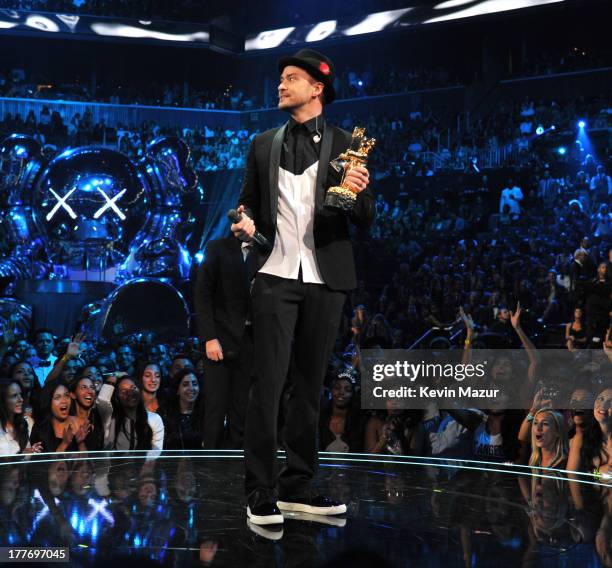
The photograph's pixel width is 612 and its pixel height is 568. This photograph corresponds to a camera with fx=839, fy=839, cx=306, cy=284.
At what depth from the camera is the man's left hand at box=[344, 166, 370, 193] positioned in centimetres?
198

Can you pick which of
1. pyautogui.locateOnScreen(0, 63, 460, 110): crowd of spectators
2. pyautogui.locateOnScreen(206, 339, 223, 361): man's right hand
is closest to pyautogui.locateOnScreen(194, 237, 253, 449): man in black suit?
pyautogui.locateOnScreen(206, 339, 223, 361): man's right hand

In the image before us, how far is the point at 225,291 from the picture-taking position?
3465mm

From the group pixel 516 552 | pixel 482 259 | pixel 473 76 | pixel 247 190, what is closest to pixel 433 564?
pixel 516 552

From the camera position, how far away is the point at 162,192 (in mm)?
9086

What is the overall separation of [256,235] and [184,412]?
2240 mm

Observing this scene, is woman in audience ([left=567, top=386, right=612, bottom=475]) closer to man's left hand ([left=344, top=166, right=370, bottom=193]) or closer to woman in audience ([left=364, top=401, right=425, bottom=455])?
woman in audience ([left=364, top=401, right=425, bottom=455])

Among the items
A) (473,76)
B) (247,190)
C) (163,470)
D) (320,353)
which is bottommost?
(163,470)

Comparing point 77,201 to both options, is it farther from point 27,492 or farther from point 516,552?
point 516,552

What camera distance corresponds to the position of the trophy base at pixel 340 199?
1980 millimetres

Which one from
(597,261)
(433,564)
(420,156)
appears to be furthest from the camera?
(420,156)

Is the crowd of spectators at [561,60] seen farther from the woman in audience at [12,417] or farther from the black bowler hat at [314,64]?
the black bowler hat at [314,64]

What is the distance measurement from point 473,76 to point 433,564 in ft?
43.7

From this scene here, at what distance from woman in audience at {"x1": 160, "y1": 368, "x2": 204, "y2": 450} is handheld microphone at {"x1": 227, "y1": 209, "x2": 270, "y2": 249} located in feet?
6.80

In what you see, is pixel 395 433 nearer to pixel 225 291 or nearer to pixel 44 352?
pixel 225 291
